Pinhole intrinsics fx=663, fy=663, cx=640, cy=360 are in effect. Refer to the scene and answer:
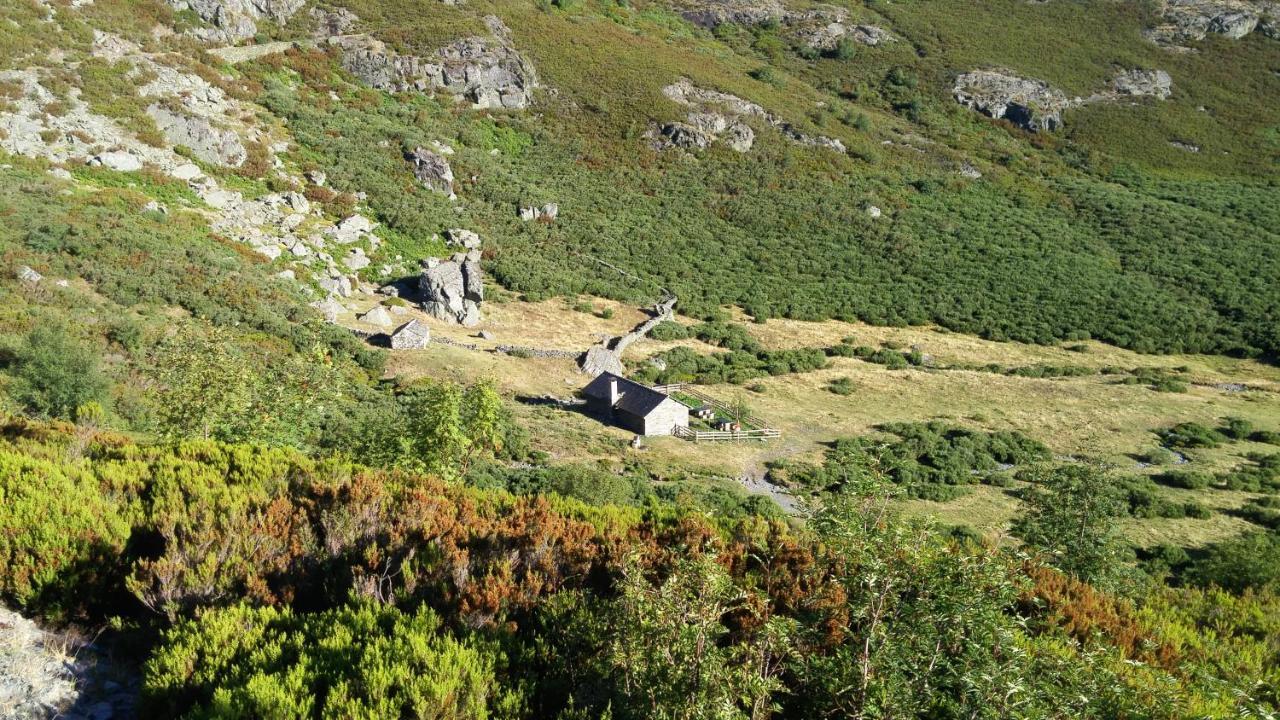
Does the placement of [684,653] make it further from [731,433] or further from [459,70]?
[459,70]

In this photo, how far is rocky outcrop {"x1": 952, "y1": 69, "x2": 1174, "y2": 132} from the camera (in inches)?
3371

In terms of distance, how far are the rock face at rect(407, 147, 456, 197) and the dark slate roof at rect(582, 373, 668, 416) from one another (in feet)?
86.2

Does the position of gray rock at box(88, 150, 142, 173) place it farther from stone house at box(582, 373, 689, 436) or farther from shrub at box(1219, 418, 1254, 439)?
shrub at box(1219, 418, 1254, 439)

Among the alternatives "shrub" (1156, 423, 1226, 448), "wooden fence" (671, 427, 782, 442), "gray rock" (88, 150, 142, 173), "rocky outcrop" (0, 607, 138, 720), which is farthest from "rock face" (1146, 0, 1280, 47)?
"rocky outcrop" (0, 607, 138, 720)

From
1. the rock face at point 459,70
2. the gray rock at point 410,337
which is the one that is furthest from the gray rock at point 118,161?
the rock face at point 459,70

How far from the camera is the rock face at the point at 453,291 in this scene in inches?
1558

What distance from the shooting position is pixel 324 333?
104 ft

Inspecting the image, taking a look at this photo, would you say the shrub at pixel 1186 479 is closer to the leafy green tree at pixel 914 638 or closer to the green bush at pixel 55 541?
the leafy green tree at pixel 914 638

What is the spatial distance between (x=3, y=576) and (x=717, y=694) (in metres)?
6.92

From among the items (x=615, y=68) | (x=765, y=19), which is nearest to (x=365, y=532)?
(x=615, y=68)

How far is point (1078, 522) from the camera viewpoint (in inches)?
600

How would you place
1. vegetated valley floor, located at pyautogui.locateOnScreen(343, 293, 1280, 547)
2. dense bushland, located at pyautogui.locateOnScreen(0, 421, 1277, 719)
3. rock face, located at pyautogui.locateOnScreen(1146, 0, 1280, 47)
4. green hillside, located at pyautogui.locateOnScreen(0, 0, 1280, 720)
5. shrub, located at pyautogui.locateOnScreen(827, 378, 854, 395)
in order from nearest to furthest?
dense bushland, located at pyautogui.locateOnScreen(0, 421, 1277, 719), green hillside, located at pyautogui.locateOnScreen(0, 0, 1280, 720), vegetated valley floor, located at pyautogui.locateOnScreen(343, 293, 1280, 547), shrub, located at pyautogui.locateOnScreen(827, 378, 854, 395), rock face, located at pyautogui.locateOnScreen(1146, 0, 1280, 47)

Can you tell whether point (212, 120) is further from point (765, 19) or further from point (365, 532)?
point (765, 19)

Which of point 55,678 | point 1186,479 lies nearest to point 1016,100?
point 1186,479
